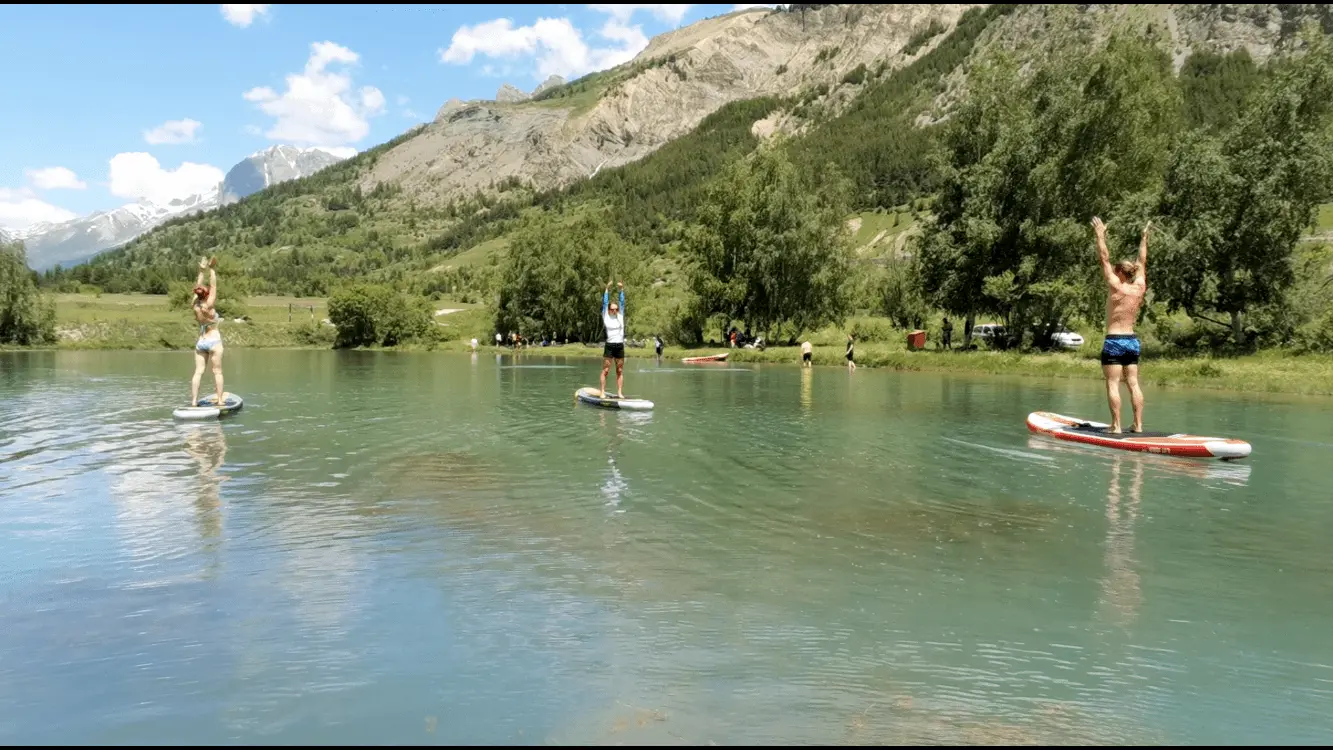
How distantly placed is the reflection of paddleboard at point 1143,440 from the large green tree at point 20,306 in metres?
109

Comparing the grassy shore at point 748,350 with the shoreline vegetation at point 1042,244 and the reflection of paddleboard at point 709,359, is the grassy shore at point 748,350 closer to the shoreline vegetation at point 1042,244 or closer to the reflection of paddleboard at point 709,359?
the shoreline vegetation at point 1042,244

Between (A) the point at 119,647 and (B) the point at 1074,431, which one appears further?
(B) the point at 1074,431

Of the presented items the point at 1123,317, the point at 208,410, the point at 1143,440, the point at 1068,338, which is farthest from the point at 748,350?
the point at 1143,440

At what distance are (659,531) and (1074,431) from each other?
12646mm

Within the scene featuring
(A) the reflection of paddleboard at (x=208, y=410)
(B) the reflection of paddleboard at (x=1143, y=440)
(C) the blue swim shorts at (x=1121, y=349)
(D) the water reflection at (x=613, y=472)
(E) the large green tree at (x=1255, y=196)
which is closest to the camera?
(D) the water reflection at (x=613, y=472)

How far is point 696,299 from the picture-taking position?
7631 centimetres

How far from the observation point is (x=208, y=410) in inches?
872

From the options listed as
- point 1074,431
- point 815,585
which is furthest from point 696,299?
point 815,585

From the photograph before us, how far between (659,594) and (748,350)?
5785 cm

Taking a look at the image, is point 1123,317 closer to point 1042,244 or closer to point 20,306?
point 1042,244

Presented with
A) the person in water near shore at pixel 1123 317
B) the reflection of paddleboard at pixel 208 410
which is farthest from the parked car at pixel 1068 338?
the reflection of paddleboard at pixel 208 410

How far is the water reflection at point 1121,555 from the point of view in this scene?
7883mm

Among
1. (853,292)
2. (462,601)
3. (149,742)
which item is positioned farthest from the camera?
(853,292)

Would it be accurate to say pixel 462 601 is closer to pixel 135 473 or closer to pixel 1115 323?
pixel 135 473
